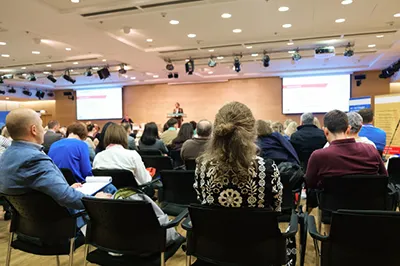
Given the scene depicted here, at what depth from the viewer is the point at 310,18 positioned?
20.3 ft

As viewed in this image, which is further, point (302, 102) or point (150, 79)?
point (150, 79)

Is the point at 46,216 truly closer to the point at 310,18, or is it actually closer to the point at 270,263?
the point at 270,263

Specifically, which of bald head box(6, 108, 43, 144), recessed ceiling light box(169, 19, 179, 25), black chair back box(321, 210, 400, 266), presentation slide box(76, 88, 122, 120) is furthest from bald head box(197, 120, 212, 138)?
presentation slide box(76, 88, 122, 120)

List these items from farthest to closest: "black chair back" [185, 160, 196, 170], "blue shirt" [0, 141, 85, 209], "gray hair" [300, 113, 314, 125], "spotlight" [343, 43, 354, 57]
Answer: "spotlight" [343, 43, 354, 57] → "gray hair" [300, 113, 314, 125] → "black chair back" [185, 160, 196, 170] → "blue shirt" [0, 141, 85, 209]

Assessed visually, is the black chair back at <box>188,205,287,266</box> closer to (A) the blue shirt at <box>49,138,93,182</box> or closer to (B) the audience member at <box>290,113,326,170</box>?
(A) the blue shirt at <box>49,138,93,182</box>

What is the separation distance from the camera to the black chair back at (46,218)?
1950 mm

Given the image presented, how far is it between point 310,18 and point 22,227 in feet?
20.4

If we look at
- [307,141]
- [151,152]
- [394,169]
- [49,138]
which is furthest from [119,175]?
[49,138]

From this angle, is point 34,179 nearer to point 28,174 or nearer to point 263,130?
point 28,174

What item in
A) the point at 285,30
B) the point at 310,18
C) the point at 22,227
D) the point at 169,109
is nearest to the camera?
the point at 22,227

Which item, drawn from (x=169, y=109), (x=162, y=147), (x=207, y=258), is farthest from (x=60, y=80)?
(x=207, y=258)

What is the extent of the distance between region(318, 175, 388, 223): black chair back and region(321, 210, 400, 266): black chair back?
0.94 m

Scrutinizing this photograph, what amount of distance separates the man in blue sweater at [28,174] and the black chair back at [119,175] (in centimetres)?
101

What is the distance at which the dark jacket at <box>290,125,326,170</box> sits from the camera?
14.4 feet
